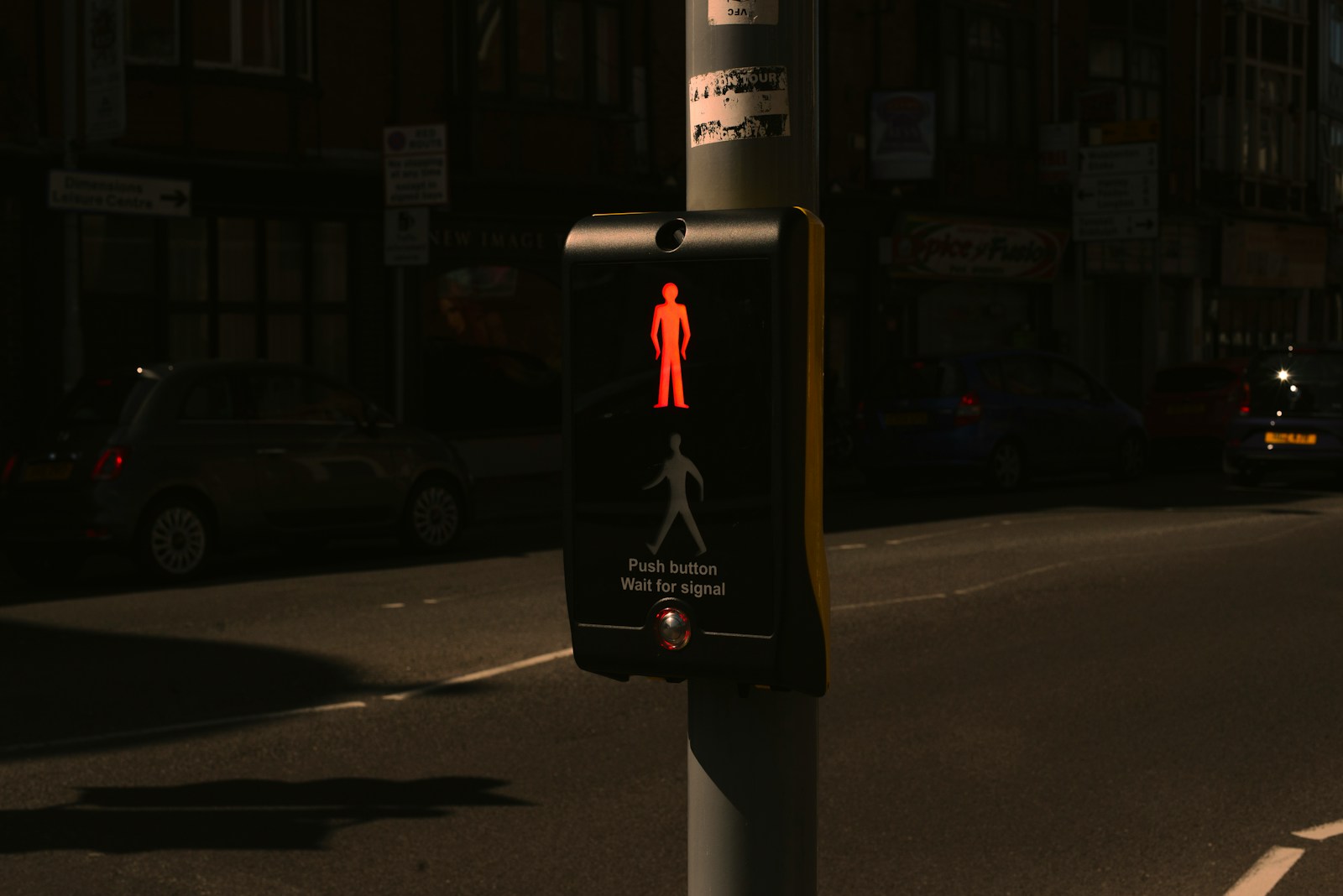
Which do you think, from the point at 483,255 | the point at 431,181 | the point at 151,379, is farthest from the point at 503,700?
the point at 483,255

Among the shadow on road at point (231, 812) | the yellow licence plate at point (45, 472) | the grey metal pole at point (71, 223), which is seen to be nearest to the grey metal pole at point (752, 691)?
the shadow on road at point (231, 812)

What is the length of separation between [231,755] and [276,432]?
6.87 metres

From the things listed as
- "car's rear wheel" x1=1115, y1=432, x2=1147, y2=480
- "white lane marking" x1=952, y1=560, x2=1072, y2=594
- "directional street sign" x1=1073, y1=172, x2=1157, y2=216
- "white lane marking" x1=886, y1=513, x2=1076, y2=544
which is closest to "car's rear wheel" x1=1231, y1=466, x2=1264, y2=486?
"car's rear wheel" x1=1115, y1=432, x2=1147, y2=480

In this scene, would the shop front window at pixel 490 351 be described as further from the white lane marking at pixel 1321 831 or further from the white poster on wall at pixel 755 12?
the white poster on wall at pixel 755 12

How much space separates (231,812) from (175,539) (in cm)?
707

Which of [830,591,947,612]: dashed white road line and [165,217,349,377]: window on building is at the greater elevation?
[165,217,349,377]: window on building

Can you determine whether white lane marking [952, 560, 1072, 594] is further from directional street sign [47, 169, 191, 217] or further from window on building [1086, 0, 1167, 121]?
window on building [1086, 0, 1167, 121]

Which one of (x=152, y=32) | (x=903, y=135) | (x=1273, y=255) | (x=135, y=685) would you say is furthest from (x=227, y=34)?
(x=1273, y=255)

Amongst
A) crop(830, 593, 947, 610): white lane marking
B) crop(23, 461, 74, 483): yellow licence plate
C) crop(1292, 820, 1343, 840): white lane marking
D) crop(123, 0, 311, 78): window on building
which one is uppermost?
crop(123, 0, 311, 78): window on building

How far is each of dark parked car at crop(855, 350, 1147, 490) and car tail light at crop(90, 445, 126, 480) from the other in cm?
1062

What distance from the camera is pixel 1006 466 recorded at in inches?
830

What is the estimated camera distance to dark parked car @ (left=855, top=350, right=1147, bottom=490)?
2086 cm

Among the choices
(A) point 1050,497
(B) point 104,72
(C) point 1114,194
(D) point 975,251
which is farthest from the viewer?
(D) point 975,251

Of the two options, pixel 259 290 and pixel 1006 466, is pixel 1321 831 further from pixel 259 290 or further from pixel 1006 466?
pixel 259 290
